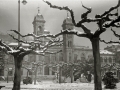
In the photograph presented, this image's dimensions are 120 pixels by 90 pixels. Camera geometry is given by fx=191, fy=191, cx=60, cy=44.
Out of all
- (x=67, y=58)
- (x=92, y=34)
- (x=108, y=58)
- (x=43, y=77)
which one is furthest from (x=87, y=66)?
(x=108, y=58)

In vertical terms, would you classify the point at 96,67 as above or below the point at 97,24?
below

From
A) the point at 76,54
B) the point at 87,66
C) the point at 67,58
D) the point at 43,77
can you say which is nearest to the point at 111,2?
the point at 87,66

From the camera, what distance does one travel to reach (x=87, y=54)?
7488 centimetres

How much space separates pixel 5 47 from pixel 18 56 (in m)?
1.50

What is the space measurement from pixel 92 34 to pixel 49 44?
554 cm

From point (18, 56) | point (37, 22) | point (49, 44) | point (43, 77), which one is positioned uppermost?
point (37, 22)

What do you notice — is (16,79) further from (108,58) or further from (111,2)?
(108,58)

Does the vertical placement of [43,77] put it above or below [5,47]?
below

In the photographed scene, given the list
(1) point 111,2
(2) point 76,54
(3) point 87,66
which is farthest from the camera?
(2) point 76,54

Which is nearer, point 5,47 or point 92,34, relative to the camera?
point 92,34

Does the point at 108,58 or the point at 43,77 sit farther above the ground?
the point at 108,58

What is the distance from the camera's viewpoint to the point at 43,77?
56719mm

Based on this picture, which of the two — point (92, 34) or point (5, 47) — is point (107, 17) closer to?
point (92, 34)

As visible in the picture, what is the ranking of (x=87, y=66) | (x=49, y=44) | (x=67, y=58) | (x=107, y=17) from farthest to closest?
(x=67, y=58)
(x=87, y=66)
(x=49, y=44)
(x=107, y=17)
